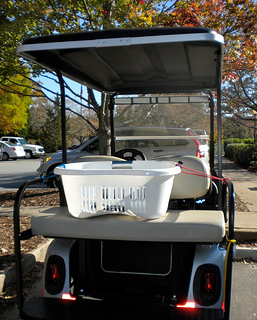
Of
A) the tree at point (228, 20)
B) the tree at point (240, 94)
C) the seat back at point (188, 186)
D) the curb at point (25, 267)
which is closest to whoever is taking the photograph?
the seat back at point (188, 186)

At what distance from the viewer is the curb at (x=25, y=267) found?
378 centimetres

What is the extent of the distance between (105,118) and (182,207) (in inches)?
218

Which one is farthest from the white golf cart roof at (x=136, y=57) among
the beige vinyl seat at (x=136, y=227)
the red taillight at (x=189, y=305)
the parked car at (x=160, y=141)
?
the red taillight at (x=189, y=305)

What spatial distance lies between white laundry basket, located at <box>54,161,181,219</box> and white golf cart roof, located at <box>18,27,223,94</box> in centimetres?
93

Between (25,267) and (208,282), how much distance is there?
2552mm

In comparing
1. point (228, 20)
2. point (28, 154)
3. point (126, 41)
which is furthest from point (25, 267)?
point (28, 154)

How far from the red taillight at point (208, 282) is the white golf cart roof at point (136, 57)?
1600 millimetres

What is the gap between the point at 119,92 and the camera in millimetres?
5199

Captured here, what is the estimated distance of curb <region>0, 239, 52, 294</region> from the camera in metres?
3.78

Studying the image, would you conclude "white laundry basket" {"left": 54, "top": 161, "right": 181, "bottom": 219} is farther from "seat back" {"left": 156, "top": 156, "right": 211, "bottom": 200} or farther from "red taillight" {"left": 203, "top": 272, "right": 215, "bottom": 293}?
"seat back" {"left": 156, "top": 156, "right": 211, "bottom": 200}

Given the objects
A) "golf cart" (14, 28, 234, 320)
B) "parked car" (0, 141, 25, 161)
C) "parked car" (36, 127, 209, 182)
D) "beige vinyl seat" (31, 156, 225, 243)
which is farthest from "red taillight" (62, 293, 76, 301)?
"parked car" (0, 141, 25, 161)

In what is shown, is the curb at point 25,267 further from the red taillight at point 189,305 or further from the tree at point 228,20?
the tree at point 228,20

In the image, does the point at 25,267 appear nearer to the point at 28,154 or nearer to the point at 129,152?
the point at 129,152

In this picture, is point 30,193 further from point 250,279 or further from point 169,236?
point 169,236
